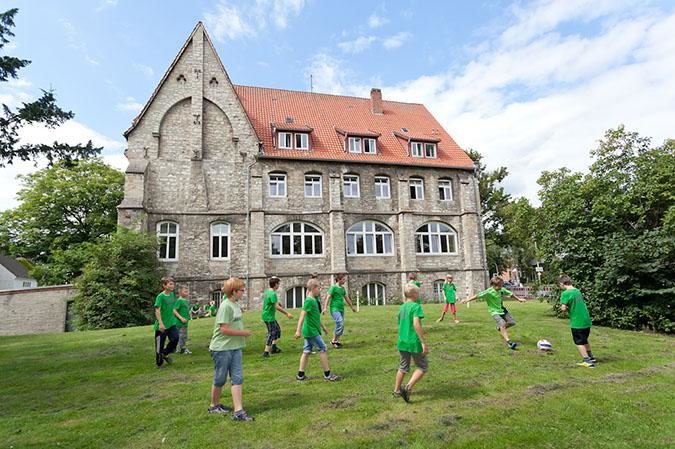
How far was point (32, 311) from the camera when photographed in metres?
21.5

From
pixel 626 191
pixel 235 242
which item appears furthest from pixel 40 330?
pixel 626 191

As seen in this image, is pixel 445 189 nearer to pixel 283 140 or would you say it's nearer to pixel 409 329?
pixel 283 140

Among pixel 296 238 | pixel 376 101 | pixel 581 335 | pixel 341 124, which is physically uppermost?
pixel 376 101

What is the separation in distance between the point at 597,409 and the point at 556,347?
4.53 metres

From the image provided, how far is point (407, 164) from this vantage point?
A: 88.0ft

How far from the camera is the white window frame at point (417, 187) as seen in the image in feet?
89.2

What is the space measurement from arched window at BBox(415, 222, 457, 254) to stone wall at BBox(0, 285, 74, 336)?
68.8 ft

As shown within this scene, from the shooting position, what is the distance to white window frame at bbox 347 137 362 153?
88.9ft

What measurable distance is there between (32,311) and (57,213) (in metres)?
16.5

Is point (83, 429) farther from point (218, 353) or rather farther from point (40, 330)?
point (40, 330)

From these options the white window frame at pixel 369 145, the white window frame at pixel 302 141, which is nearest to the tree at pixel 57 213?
the white window frame at pixel 302 141

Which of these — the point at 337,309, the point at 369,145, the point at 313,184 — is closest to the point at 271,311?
the point at 337,309

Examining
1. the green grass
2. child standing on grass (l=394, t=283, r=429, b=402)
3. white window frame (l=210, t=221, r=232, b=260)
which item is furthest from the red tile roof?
child standing on grass (l=394, t=283, r=429, b=402)

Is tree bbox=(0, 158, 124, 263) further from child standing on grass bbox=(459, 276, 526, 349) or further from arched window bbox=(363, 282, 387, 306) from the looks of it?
child standing on grass bbox=(459, 276, 526, 349)
